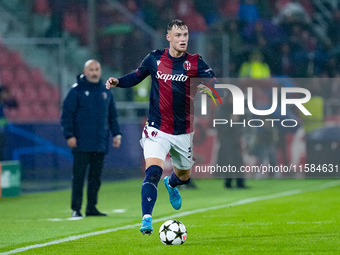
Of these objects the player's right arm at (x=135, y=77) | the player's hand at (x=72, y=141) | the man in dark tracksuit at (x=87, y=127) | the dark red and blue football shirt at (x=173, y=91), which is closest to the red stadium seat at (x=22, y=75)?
the man in dark tracksuit at (x=87, y=127)

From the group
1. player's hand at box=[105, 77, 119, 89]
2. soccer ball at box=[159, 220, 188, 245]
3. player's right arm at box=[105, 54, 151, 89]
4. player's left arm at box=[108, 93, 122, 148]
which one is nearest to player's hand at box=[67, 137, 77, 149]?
player's left arm at box=[108, 93, 122, 148]

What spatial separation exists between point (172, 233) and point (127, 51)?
11880 millimetres

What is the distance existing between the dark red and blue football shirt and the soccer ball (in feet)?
3.34

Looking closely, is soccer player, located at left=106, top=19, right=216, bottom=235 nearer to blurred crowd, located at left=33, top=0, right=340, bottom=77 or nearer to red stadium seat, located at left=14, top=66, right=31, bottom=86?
blurred crowd, located at left=33, top=0, right=340, bottom=77

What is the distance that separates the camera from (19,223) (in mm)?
9422

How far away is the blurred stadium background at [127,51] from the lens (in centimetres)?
1638

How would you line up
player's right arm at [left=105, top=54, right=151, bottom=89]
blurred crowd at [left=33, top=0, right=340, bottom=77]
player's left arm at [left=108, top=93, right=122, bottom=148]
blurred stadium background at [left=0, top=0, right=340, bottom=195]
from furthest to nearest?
blurred crowd at [left=33, top=0, right=340, bottom=77], blurred stadium background at [left=0, top=0, right=340, bottom=195], player's left arm at [left=108, top=93, right=122, bottom=148], player's right arm at [left=105, top=54, right=151, bottom=89]

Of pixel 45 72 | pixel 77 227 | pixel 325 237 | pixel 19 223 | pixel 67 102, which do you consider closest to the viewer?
pixel 325 237

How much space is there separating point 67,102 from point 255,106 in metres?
5.62

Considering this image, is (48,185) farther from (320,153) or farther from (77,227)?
(77,227)

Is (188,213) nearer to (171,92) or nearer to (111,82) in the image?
(171,92)

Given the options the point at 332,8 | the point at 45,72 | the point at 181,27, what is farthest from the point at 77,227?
the point at 332,8

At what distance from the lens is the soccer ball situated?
686cm

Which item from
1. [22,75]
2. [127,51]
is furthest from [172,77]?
[22,75]
